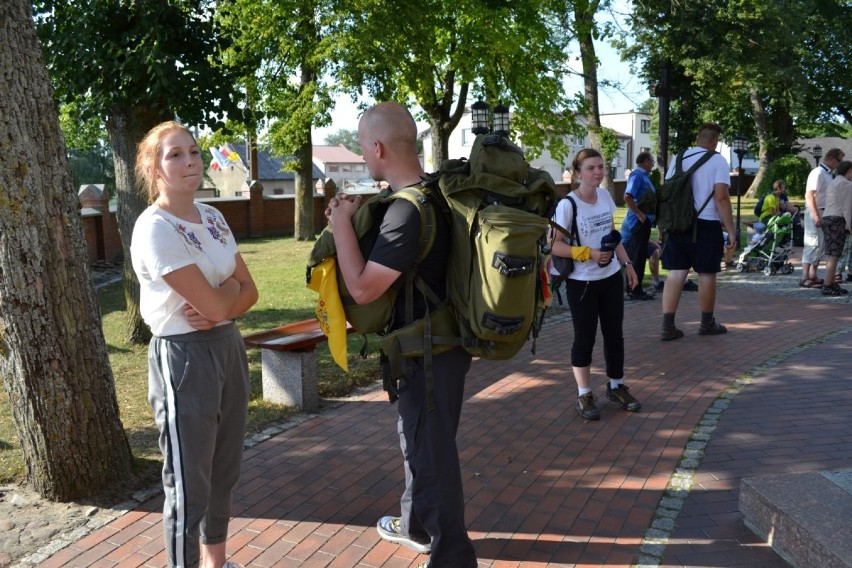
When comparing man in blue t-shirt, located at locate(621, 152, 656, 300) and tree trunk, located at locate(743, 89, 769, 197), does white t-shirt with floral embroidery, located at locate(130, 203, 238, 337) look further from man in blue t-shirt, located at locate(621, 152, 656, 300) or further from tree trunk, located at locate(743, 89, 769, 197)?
tree trunk, located at locate(743, 89, 769, 197)

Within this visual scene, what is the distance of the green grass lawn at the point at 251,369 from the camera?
5.50 m

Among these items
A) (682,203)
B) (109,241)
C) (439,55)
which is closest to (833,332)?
(682,203)

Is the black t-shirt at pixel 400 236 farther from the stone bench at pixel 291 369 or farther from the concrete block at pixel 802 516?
the stone bench at pixel 291 369

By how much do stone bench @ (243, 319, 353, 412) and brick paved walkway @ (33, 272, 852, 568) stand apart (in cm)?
23

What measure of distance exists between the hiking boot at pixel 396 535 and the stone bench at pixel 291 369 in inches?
91.4

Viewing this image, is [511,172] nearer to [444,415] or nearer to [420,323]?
[420,323]

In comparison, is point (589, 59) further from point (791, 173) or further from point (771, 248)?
point (791, 173)

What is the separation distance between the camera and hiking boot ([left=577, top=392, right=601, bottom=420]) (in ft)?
18.5

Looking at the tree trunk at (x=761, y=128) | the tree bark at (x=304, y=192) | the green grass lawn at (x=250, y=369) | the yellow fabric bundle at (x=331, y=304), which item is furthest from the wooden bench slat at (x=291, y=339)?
the tree trunk at (x=761, y=128)

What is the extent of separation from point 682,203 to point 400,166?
5.52 meters

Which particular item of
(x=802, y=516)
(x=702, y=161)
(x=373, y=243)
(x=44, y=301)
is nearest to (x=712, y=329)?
(x=702, y=161)

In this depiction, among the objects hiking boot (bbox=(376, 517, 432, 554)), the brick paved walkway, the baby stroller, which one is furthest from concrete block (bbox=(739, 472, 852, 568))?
the baby stroller

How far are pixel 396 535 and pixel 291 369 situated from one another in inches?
99.9

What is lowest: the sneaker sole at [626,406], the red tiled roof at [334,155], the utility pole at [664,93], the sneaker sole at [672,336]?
the sneaker sole at [626,406]
